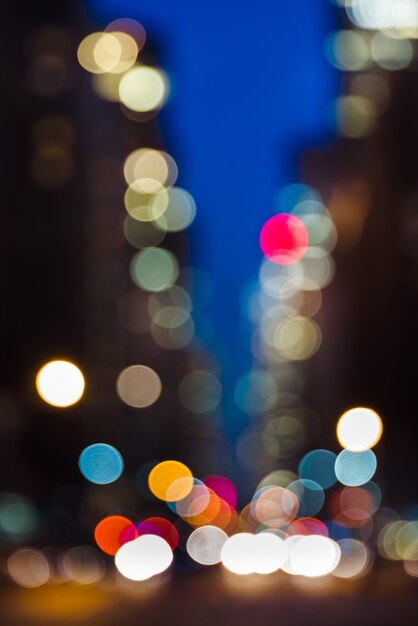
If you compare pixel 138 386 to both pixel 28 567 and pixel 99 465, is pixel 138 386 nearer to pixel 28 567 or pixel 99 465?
pixel 99 465

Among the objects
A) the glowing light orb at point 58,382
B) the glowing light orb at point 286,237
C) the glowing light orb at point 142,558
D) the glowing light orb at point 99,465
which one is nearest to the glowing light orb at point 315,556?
the glowing light orb at point 142,558

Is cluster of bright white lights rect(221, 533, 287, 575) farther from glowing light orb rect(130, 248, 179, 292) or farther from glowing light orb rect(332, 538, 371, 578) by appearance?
glowing light orb rect(130, 248, 179, 292)

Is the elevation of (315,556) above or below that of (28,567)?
above

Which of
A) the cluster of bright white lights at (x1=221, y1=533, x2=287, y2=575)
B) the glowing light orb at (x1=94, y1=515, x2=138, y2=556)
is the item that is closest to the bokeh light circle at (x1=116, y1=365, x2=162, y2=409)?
the glowing light orb at (x1=94, y1=515, x2=138, y2=556)

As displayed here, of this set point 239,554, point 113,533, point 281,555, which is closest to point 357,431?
point 281,555

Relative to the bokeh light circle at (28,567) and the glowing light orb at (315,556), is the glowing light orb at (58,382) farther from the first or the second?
the glowing light orb at (315,556)

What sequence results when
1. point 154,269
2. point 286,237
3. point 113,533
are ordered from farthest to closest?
point 286,237 → point 154,269 → point 113,533

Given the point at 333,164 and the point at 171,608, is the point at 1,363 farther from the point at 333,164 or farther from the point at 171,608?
the point at 333,164
